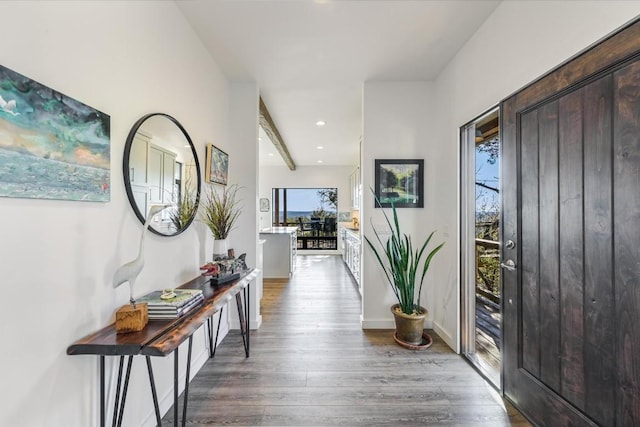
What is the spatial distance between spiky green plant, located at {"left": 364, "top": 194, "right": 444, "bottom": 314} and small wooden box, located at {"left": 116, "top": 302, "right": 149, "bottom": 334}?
196cm

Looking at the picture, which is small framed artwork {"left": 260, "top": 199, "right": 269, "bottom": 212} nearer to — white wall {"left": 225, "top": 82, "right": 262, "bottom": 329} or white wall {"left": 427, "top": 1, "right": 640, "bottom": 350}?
white wall {"left": 225, "top": 82, "right": 262, "bottom": 329}

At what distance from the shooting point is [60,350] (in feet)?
3.44

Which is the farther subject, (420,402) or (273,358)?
(273,358)

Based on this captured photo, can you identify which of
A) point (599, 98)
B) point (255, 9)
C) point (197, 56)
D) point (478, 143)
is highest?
point (255, 9)

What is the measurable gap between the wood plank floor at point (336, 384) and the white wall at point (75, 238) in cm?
47

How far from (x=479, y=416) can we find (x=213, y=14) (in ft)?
10.9

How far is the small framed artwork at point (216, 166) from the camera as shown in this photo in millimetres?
2396

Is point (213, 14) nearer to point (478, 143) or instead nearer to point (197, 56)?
point (197, 56)

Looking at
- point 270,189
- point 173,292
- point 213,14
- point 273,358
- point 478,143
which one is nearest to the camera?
point 173,292

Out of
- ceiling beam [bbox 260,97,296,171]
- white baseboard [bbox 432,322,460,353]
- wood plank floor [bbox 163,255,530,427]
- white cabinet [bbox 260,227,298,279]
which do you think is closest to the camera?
wood plank floor [bbox 163,255,530,427]

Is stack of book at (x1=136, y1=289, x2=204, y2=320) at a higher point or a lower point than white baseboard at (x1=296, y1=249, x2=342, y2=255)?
higher

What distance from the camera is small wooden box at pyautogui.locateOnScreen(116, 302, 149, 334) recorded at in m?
1.20

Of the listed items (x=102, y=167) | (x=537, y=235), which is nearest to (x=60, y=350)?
(x=102, y=167)

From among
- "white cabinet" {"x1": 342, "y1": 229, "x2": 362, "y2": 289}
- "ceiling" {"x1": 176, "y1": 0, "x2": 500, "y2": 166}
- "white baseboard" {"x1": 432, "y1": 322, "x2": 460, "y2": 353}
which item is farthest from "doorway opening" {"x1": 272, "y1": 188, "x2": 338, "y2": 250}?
"white baseboard" {"x1": 432, "y1": 322, "x2": 460, "y2": 353}
